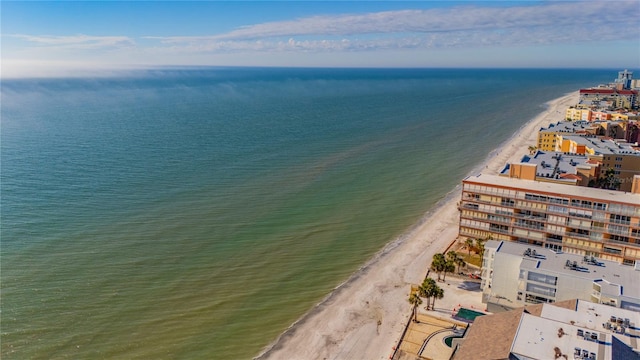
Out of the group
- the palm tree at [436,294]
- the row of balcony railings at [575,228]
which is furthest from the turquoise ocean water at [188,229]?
the row of balcony railings at [575,228]

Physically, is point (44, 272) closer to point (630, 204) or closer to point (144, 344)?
point (144, 344)

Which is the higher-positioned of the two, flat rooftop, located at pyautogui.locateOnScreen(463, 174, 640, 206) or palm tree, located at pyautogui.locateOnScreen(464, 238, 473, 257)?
flat rooftop, located at pyautogui.locateOnScreen(463, 174, 640, 206)

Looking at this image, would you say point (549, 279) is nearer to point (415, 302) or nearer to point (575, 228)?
point (415, 302)

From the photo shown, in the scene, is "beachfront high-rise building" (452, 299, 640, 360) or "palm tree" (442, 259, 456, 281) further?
"palm tree" (442, 259, 456, 281)

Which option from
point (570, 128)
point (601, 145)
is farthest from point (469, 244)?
point (570, 128)

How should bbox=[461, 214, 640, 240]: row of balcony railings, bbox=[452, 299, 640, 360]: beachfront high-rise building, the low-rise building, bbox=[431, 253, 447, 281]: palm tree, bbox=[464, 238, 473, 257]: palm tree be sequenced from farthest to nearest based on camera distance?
the low-rise building < bbox=[464, 238, 473, 257]: palm tree < bbox=[461, 214, 640, 240]: row of balcony railings < bbox=[431, 253, 447, 281]: palm tree < bbox=[452, 299, 640, 360]: beachfront high-rise building

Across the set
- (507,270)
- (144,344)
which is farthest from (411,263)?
(144,344)

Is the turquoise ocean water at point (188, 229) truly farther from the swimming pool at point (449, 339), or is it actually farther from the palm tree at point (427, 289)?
the swimming pool at point (449, 339)

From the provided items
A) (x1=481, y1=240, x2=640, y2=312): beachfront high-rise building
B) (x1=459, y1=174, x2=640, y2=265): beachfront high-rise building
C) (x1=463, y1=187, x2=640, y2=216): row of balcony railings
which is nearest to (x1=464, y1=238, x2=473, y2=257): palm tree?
(x1=459, y1=174, x2=640, y2=265): beachfront high-rise building

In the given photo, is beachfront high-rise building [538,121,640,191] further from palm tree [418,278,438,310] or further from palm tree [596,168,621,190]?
palm tree [418,278,438,310]
